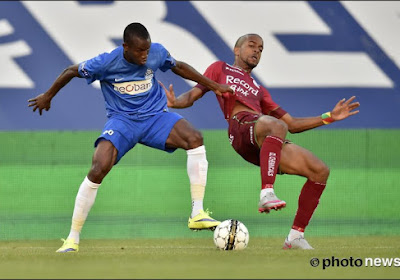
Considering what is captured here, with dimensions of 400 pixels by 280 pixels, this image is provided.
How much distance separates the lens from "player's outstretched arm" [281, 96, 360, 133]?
27.1 feet

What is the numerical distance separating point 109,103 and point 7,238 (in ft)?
9.35

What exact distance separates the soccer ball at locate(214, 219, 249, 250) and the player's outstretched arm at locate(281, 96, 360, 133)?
1.39 m

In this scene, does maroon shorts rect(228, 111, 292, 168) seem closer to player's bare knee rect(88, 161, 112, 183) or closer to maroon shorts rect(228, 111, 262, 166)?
maroon shorts rect(228, 111, 262, 166)

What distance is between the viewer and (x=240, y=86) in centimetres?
829

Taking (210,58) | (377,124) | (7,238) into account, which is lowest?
(7,238)

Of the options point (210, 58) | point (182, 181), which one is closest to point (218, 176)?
point (182, 181)

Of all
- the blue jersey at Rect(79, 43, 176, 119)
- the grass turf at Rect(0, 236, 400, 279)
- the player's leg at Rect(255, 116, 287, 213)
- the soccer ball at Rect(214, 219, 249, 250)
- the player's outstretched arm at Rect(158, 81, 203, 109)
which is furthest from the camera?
the player's outstretched arm at Rect(158, 81, 203, 109)

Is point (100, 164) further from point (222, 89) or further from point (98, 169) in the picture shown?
point (222, 89)

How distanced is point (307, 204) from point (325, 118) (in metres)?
0.93

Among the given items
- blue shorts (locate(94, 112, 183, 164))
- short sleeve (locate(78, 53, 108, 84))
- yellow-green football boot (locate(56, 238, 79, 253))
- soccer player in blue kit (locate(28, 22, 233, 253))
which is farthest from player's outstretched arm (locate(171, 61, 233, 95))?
yellow-green football boot (locate(56, 238, 79, 253))

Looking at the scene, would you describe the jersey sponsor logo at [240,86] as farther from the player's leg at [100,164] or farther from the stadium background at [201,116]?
the stadium background at [201,116]

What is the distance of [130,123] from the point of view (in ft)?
26.0

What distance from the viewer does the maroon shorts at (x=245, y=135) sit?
7863 mm

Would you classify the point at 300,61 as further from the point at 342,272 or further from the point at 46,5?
the point at 342,272
